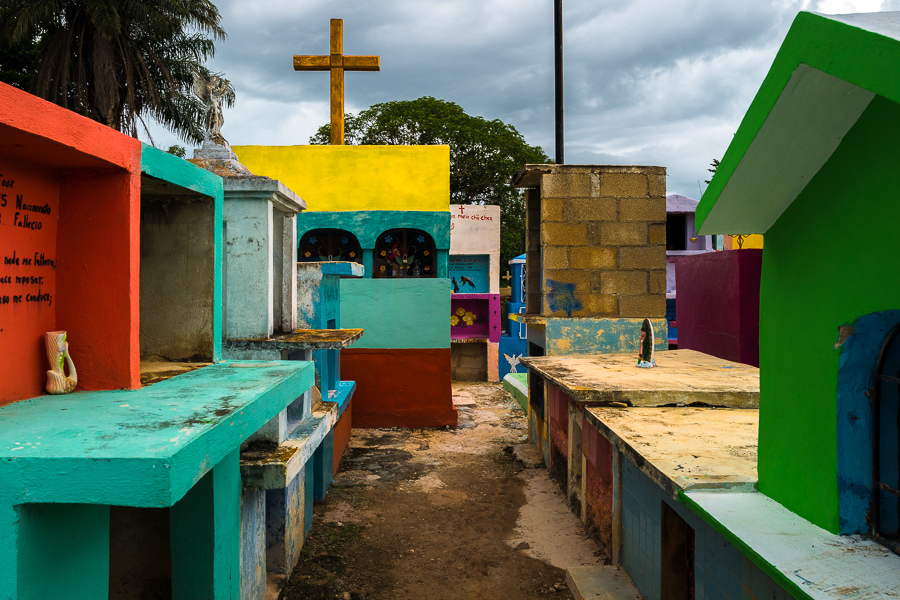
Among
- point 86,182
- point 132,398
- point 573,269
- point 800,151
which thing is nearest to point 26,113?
point 86,182

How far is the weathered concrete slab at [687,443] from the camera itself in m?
3.01

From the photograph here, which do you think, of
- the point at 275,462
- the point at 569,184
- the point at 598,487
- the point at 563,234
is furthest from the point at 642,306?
the point at 275,462

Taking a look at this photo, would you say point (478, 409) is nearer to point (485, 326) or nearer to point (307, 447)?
point (485, 326)

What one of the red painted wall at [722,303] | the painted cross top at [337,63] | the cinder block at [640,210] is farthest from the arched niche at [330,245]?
the red painted wall at [722,303]

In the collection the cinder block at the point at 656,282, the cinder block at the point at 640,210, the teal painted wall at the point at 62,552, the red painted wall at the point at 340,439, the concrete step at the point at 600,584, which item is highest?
the cinder block at the point at 640,210

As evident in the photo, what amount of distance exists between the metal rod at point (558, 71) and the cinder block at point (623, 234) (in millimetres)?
2421

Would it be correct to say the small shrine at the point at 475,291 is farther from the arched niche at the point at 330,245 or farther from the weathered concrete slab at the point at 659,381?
the weathered concrete slab at the point at 659,381

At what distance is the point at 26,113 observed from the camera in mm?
2393

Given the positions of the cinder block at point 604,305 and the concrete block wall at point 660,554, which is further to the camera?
the cinder block at point 604,305

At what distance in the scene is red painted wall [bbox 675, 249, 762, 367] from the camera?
6883 mm

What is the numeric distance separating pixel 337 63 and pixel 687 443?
10240 millimetres

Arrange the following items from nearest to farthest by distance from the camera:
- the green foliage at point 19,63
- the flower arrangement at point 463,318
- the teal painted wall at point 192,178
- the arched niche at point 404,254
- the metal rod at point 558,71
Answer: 1. the teal painted wall at point 192,178
2. the metal rod at point 558,71
3. the arched niche at point 404,254
4. the green foliage at point 19,63
5. the flower arrangement at point 463,318

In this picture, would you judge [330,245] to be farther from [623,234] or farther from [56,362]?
[56,362]

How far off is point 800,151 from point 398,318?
9.63m
